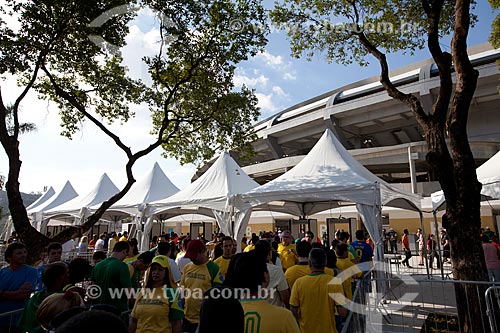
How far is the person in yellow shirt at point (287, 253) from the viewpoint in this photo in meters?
5.86

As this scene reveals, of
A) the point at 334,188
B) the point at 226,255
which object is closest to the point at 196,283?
the point at 226,255

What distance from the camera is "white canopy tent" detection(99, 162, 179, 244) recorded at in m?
12.1

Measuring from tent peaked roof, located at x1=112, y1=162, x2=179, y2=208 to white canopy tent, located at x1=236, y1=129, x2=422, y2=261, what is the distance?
6.38 m

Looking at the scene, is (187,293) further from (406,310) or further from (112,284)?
(406,310)

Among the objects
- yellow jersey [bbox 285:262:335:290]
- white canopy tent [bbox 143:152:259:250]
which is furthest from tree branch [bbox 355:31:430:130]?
white canopy tent [bbox 143:152:259:250]

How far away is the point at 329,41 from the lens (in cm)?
819

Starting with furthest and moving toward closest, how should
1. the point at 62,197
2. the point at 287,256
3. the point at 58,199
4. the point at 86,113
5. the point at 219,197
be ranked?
the point at 62,197
the point at 58,199
the point at 219,197
the point at 86,113
the point at 287,256

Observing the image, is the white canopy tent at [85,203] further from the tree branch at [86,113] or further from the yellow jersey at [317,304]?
the yellow jersey at [317,304]

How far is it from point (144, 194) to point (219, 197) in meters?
5.80

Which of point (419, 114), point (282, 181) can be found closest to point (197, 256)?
point (419, 114)

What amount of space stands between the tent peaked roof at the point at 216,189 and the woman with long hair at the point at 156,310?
6551 millimetres

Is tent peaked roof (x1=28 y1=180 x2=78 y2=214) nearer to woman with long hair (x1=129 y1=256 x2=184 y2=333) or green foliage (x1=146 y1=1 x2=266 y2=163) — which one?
green foliage (x1=146 y1=1 x2=266 y2=163)

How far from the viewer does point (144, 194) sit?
1446cm

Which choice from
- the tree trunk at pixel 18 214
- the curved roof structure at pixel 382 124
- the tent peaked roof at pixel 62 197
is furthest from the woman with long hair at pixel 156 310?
the curved roof structure at pixel 382 124
